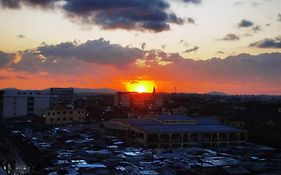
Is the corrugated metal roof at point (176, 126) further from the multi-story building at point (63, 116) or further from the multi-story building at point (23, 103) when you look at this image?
the multi-story building at point (23, 103)

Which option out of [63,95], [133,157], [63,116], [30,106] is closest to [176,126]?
[133,157]

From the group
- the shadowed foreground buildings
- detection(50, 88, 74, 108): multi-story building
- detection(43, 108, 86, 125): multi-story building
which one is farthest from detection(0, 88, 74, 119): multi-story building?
the shadowed foreground buildings

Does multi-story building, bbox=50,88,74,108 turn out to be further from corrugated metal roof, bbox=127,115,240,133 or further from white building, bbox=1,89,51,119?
corrugated metal roof, bbox=127,115,240,133

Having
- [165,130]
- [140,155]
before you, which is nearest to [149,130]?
[165,130]

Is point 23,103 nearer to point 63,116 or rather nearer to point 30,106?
point 30,106

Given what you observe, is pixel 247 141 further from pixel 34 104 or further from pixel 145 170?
pixel 34 104

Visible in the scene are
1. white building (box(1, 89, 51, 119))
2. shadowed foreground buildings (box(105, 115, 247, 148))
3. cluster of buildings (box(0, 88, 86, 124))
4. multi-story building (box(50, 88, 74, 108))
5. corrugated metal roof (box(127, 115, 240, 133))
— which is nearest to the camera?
shadowed foreground buildings (box(105, 115, 247, 148))
